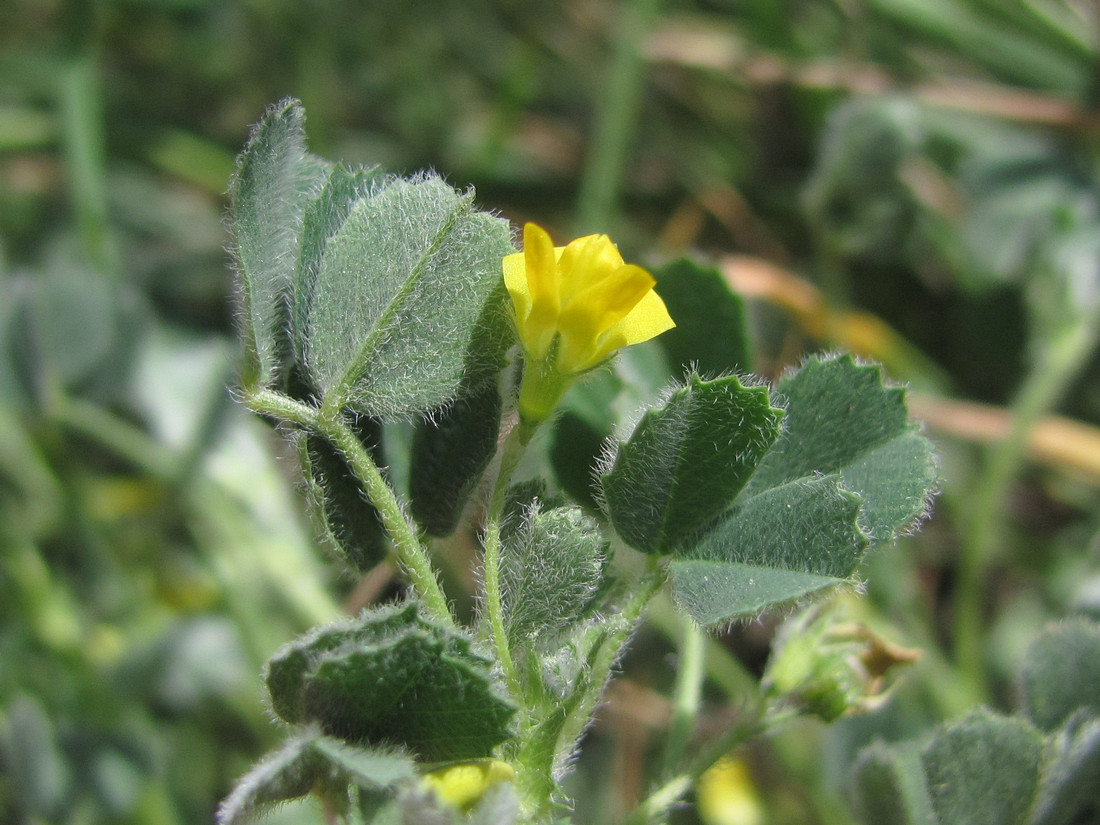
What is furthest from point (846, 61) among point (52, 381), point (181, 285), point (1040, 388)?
point (52, 381)

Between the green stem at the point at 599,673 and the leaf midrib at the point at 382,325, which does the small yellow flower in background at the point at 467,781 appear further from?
the leaf midrib at the point at 382,325

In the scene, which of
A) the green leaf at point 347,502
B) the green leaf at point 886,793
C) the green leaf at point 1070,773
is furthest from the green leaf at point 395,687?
the green leaf at point 1070,773

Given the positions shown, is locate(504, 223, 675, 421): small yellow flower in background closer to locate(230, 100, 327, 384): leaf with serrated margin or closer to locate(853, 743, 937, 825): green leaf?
locate(230, 100, 327, 384): leaf with serrated margin

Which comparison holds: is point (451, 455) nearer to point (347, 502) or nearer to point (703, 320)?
point (347, 502)

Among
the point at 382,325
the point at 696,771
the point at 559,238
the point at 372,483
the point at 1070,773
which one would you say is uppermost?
the point at 559,238

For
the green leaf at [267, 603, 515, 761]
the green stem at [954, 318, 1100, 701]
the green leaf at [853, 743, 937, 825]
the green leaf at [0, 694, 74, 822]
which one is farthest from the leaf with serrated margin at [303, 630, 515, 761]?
the green stem at [954, 318, 1100, 701]

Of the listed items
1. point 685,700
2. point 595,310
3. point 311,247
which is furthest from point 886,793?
point 311,247
